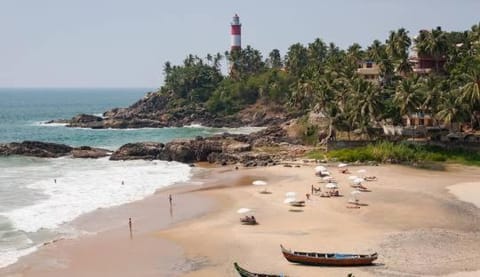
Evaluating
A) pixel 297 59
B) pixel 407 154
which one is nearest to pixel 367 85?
pixel 407 154

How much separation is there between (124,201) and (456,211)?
2719 centimetres

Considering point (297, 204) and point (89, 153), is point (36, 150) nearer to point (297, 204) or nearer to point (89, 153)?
point (89, 153)

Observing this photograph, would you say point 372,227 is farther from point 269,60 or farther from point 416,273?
point 269,60

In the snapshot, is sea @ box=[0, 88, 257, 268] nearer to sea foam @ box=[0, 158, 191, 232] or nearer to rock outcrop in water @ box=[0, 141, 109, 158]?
sea foam @ box=[0, 158, 191, 232]

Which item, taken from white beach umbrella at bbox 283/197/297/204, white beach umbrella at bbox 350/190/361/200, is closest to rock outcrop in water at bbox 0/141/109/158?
white beach umbrella at bbox 283/197/297/204

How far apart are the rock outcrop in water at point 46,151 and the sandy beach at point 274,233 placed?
27.8m

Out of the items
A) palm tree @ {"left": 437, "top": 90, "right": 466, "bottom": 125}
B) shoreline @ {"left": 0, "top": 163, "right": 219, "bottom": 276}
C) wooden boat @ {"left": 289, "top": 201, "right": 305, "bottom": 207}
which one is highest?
palm tree @ {"left": 437, "top": 90, "right": 466, "bottom": 125}

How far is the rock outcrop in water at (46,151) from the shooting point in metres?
80.4

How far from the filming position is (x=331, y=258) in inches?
1275

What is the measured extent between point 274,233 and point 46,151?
50.9m

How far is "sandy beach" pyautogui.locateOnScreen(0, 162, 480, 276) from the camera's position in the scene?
33250mm

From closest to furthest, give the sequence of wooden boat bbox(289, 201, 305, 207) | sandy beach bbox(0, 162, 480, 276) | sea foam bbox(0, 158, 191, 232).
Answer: sandy beach bbox(0, 162, 480, 276), sea foam bbox(0, 158, 191, 232), wooden boat bbox(289, 201, 305, 207)

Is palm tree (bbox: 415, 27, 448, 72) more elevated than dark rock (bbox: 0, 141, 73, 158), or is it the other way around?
palm tree (bbox: 415, 27, 448, 72)

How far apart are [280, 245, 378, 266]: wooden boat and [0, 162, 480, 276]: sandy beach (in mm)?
432
